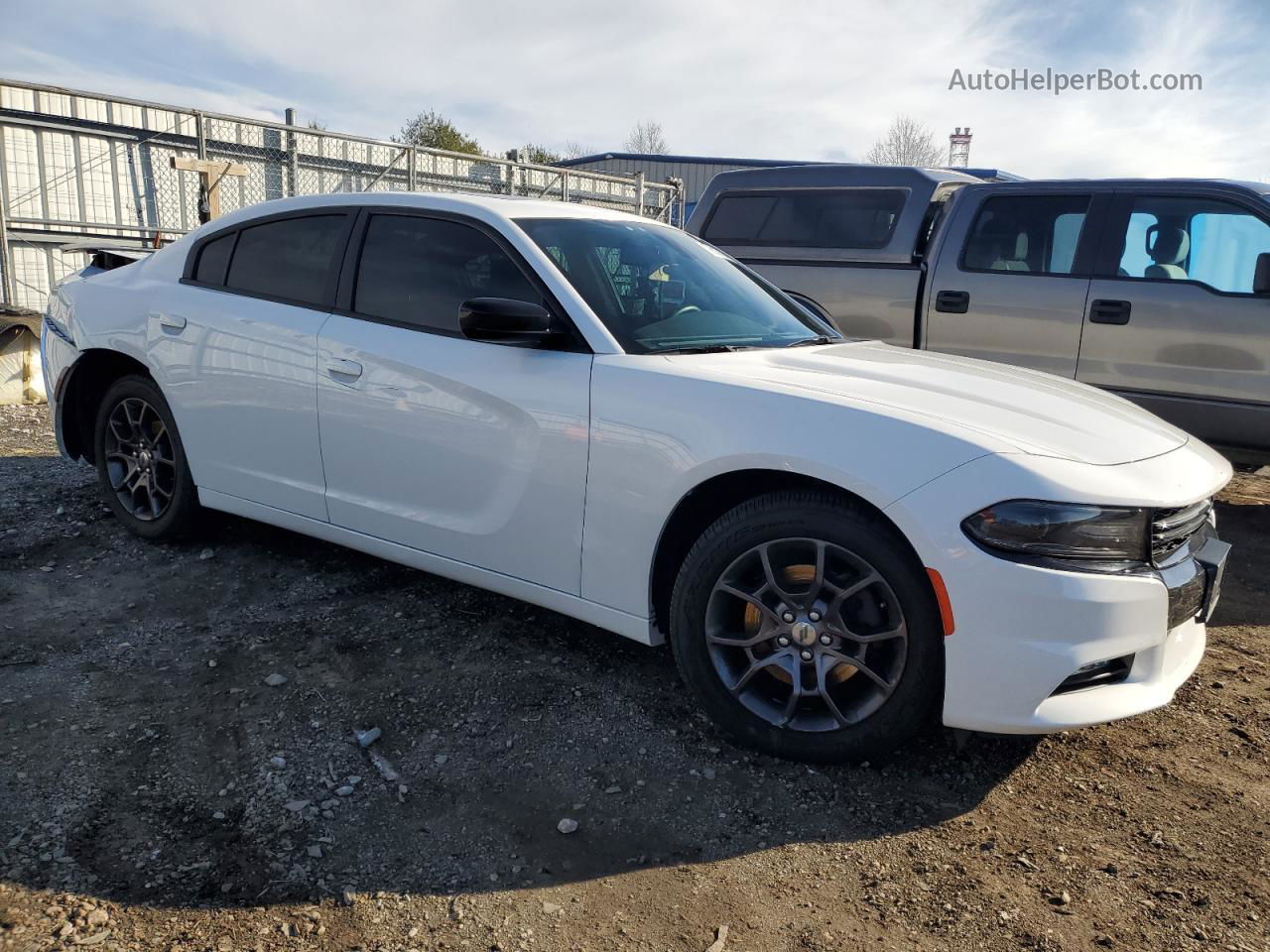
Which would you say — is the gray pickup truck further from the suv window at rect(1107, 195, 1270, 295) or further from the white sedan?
the white sedan

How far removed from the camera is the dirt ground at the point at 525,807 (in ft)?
7.41

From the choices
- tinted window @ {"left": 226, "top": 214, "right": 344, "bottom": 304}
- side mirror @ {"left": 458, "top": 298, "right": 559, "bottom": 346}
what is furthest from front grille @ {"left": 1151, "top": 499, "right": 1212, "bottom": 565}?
tinted window @ {"left": 226, "top": 214, "right": 344, "bottom": 304}

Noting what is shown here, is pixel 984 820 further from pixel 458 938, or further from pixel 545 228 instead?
pixel 545 228

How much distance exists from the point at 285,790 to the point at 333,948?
68cm

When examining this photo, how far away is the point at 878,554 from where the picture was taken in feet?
8.71

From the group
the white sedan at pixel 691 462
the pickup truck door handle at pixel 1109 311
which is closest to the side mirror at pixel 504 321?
the white sedan at pixel 691 462

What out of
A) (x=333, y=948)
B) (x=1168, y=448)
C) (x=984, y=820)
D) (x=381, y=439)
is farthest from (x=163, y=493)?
(x=1168, y=448)

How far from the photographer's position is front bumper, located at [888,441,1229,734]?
248 cm

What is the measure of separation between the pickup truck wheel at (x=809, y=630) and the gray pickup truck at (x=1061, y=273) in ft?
9.20

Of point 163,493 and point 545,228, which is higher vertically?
point 545,228

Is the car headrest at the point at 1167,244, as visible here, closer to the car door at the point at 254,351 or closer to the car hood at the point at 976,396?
the car hood at the point at 976,396

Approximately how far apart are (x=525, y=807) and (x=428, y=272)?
2.03 metres

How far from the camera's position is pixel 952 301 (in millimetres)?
6320

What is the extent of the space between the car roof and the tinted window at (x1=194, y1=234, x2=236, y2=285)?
0.35 ft
